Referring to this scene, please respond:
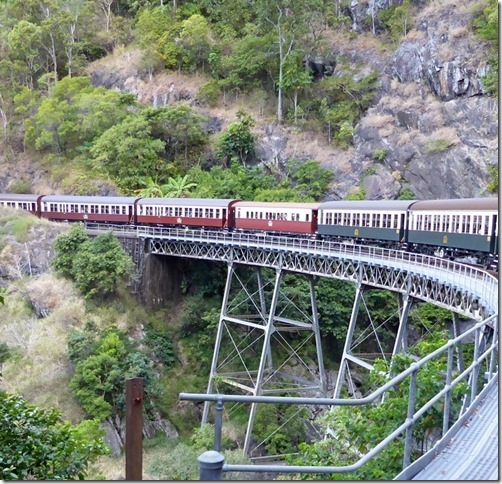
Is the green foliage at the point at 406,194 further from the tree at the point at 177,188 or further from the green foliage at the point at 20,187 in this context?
the green foliage at the point at 20,187

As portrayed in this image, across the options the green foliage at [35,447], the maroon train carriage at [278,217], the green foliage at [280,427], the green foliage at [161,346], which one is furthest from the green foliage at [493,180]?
the green foliage at [35,447]

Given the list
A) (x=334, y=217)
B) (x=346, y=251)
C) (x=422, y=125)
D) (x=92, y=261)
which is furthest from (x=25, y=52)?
(x=346, y=251)

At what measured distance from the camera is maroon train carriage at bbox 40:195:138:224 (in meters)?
32.0

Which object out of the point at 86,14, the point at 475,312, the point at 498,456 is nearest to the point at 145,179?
the point at 86,14

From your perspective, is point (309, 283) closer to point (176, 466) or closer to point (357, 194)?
point (357, 194)

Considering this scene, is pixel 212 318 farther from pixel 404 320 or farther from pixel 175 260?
pixel 404 320

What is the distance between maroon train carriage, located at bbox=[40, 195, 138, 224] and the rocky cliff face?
1026 cm

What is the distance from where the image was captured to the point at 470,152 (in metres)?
31.8

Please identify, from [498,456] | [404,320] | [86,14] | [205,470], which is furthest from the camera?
[86,14]

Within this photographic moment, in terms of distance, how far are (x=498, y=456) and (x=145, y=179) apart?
108ft

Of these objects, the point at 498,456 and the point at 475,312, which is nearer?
the point at 498,456

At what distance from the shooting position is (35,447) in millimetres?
7148

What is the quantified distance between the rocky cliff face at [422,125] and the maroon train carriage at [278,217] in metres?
8.93

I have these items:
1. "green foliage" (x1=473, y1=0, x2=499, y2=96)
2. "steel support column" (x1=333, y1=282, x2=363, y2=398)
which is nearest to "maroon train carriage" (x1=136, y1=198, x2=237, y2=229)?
"steel support column" (x1=333, y1=282, x2=363, y2=398)
